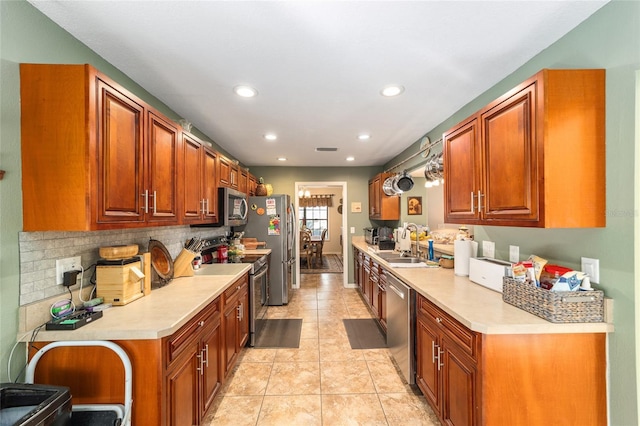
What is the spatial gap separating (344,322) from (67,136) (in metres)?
3.31

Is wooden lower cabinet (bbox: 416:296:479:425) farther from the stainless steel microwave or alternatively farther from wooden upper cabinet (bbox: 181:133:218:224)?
the stainless steel microwave

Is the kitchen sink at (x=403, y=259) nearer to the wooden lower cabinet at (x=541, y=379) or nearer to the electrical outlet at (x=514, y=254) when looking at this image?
the electrical outlet at (x=514, y=254)

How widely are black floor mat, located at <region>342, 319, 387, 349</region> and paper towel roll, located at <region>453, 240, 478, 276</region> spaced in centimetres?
126

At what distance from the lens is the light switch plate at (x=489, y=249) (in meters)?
2.18

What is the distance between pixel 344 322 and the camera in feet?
11.8

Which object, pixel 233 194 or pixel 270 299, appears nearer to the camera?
pixel 233 194

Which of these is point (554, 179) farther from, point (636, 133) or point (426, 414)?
point (426, 414)

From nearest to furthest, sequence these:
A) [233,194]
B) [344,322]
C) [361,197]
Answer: [233,194] → [344,322] → [361,197]

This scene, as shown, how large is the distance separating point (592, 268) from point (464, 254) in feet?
3.06

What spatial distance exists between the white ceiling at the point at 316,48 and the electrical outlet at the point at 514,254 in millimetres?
1252

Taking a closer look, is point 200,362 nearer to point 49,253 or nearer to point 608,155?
point 49,253

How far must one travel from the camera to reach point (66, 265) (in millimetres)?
1465

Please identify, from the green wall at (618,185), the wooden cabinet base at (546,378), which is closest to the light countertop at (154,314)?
the wooden cabinet base at (546,378)

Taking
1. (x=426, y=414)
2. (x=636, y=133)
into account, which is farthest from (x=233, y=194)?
(x=636, y=133)
